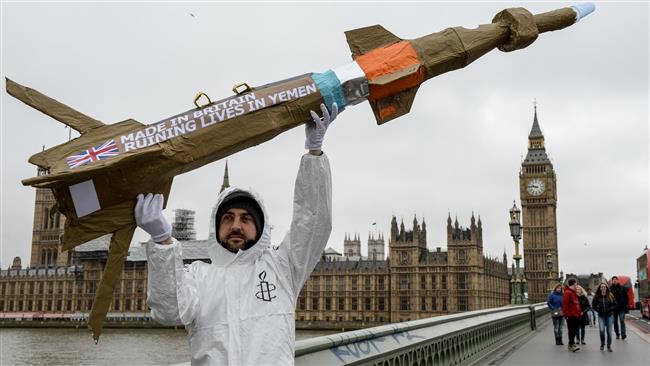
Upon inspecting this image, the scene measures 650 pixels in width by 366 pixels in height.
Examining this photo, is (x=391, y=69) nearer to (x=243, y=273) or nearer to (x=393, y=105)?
(x=393, y=105)

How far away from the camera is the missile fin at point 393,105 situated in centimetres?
386

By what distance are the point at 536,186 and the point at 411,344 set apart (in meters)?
92.9

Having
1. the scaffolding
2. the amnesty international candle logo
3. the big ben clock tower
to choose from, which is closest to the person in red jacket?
the amnesty international candle logo

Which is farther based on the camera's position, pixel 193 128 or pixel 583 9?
pixel 583 9

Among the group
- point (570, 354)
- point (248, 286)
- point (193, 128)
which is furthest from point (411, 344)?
point (570, 354)

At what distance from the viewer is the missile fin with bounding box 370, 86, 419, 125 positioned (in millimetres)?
3859

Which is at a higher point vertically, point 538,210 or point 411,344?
point 538,210

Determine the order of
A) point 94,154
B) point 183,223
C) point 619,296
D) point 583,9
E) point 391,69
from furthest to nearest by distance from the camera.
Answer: point 183,223 → point 619,296 → point 583,9 → point 391,69 → point 94,154

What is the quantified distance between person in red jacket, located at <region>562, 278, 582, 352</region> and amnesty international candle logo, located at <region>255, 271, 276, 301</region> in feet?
31.3

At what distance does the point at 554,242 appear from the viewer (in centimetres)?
9169

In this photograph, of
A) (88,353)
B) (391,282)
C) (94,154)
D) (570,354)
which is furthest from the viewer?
(391,282)

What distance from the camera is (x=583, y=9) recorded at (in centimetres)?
448

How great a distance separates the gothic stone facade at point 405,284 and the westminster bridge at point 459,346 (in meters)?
53.8

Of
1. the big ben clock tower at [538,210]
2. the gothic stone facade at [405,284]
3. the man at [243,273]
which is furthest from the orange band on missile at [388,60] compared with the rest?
the big ben clock tower at [538,210]
